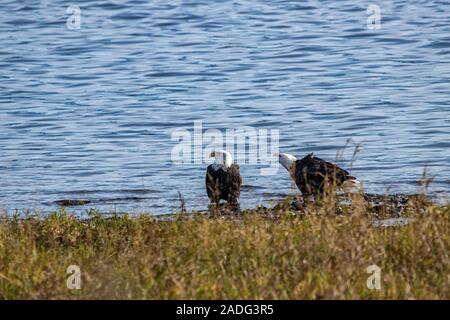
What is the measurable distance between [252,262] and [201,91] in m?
15.6

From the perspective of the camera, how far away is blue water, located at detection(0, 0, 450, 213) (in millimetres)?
15148

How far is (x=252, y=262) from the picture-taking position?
25.6 feet

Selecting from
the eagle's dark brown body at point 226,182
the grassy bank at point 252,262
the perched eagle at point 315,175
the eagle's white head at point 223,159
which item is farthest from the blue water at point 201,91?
the grassy bank at point 252,262

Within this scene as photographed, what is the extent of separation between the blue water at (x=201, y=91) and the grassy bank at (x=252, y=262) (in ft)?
13.9

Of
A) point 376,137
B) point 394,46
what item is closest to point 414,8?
point 394,46

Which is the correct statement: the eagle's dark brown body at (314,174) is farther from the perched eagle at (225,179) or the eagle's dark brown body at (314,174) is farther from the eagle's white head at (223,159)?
the eagle's white head at (223,159)

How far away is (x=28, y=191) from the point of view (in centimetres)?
1469

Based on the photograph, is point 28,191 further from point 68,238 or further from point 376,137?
point 376,137

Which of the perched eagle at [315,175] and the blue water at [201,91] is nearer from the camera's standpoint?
the perched eagle at [315,175]

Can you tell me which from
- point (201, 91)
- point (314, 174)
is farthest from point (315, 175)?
point (201, 91)

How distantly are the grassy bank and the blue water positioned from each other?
13.9ft

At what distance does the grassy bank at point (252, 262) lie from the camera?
23.4ft

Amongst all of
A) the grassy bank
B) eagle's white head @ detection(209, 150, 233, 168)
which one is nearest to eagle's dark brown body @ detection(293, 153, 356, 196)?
eagle's white head @ detection(209, 150, 233, 168)

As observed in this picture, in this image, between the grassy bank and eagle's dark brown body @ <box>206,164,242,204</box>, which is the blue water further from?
the grassy bank
